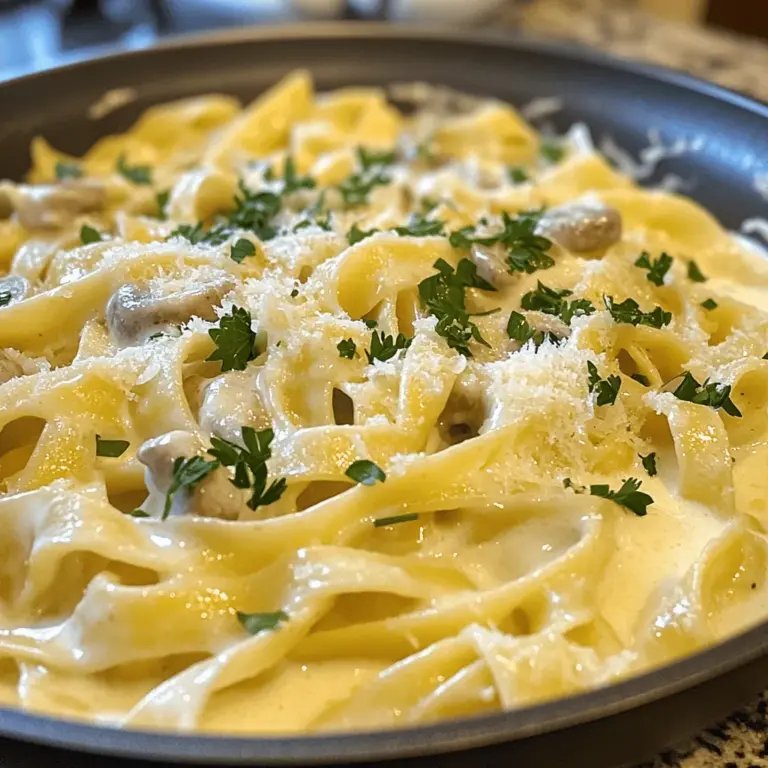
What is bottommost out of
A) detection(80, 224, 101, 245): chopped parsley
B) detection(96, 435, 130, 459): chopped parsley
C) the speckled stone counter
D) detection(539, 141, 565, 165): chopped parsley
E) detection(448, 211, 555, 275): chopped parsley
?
detection(96, 435, 130, 459): chopped parsley

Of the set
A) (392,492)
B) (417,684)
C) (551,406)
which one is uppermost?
(551,406)

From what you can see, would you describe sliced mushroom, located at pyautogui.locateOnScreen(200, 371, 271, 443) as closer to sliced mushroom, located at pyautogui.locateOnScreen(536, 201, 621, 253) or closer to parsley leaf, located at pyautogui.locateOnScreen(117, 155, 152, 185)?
sliced mushroom, located at pyautogui.locateOnScreen(536, 201, 621, 253)

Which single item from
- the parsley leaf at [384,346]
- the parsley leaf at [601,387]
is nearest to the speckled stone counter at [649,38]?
the parsley leaf at [601,387]

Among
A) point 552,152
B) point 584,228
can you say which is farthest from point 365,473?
point 552,152

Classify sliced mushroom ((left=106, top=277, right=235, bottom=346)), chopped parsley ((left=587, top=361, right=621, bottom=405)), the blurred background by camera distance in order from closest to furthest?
chopped parsley ((left=587, top=361, right=621, bottom=405)) < sliced mushroom ((left=106, top=277, right=235, bottom=346)) < the blurred background

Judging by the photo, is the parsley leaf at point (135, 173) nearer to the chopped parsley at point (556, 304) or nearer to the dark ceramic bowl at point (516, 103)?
the dark ceramic bowl at point (516, 103)

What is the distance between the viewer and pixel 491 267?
2574mm

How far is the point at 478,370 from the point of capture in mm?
2279

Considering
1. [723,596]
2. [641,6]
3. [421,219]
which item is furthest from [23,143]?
[641,6]

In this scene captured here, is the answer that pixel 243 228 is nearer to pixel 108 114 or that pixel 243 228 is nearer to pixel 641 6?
pixel 108 114

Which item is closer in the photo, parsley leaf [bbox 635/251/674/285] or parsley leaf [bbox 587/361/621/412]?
parsley leaf [bbox 587/361/621/412]

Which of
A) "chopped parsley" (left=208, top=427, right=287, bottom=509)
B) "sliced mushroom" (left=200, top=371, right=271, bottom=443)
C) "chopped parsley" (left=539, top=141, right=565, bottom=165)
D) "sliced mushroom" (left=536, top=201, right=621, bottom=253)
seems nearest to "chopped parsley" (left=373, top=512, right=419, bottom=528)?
"chopped parsley" (left=208, top=427, right=287, bottom=509)

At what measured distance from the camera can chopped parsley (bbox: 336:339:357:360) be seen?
7.32 feet

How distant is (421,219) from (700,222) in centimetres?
112
